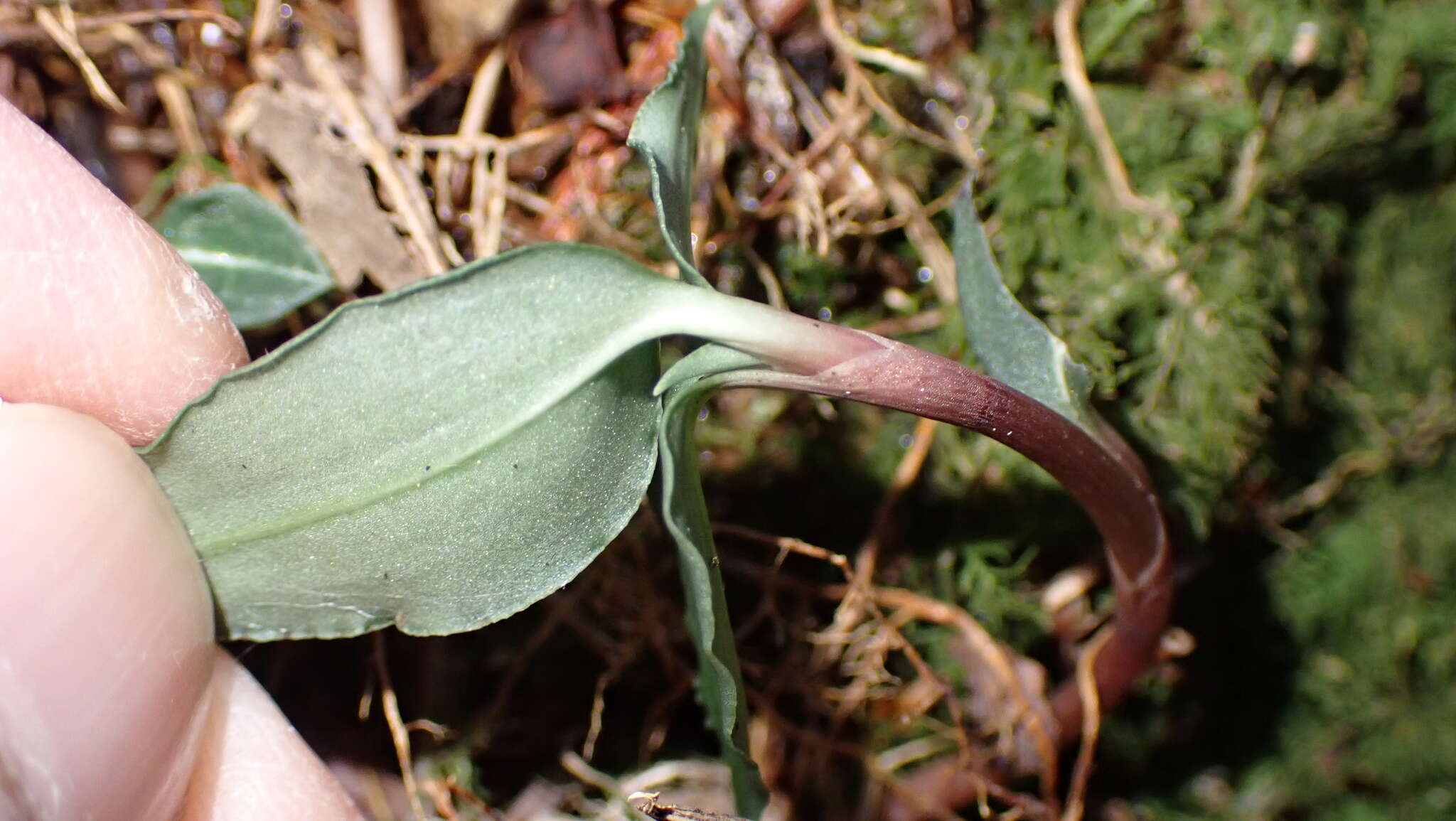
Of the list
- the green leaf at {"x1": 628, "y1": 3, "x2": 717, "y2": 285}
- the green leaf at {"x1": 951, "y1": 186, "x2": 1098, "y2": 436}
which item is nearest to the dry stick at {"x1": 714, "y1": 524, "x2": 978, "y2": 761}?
the green leaf at {"x1": 951, "y1": 186, "x2": 1098, "y2": 436}

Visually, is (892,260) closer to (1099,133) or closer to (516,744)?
(1099,133)

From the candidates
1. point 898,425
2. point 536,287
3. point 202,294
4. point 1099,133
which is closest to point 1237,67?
point 1099,133

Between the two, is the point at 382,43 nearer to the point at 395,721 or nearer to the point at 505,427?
the point at 505,427

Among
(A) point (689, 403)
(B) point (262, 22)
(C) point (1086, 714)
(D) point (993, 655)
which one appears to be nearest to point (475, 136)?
(B) point (262, 22)

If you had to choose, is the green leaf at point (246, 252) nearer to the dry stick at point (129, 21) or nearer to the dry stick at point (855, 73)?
the dry stick at point (129, 21)

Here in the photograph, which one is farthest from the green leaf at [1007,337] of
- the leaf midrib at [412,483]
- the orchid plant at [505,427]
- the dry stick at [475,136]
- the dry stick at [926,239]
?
the dry stick at [475,136]

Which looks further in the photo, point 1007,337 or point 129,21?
point 129,21

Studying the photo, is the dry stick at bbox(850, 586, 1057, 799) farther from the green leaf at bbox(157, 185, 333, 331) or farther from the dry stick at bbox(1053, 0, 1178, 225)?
the green leaf at bbox(157, 185, 333, 331)
